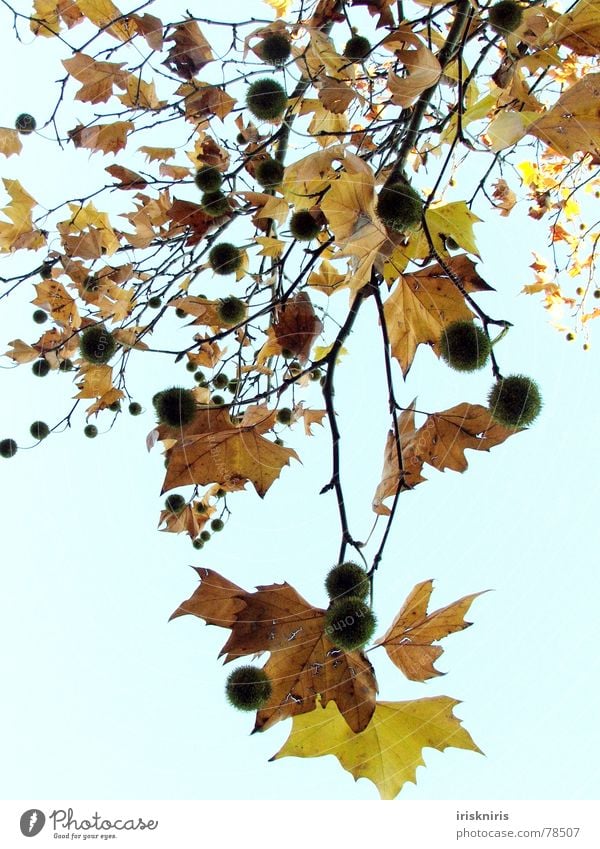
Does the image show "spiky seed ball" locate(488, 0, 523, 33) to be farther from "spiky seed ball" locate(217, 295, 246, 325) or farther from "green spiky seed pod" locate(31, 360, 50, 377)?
"green spiky seed pod" locate(31, 360, 50, 377)

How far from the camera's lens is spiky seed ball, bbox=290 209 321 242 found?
→ 44.5 inches

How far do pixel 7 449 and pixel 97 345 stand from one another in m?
0.56

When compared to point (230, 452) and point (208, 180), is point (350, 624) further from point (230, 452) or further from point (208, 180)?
point (208, 180)

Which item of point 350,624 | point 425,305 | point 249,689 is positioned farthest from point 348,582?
point 425,305

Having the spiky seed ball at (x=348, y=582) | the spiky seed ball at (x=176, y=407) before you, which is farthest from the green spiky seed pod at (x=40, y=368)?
the spiky seed ball at (x=348, y=582)

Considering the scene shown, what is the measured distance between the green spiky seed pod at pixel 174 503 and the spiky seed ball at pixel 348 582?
658 millimetres

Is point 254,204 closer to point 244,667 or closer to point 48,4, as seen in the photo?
point 48,4

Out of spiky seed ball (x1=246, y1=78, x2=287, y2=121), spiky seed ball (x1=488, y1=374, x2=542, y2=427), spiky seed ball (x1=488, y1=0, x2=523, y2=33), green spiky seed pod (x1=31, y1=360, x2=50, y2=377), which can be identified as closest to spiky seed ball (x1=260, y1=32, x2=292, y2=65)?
spiky seed ball (x1=246, y1=78, x2=287, y2=121)

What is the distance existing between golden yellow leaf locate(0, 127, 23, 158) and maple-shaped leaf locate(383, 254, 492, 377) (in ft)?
3.13

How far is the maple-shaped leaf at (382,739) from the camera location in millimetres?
909

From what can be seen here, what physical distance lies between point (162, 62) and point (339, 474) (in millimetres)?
947

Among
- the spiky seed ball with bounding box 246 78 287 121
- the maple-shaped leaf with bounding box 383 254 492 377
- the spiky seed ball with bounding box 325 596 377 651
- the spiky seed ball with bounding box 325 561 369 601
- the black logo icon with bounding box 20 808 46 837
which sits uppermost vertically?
the spiky seed ball with bounding box 246 78 287 121

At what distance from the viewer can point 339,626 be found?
833 millimetres

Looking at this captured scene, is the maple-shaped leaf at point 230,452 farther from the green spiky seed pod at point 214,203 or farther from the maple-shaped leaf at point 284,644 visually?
the green spiky seed pod at point 214,203
